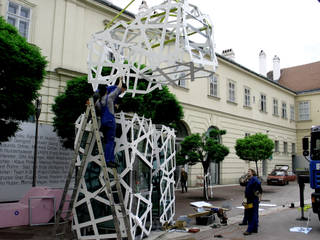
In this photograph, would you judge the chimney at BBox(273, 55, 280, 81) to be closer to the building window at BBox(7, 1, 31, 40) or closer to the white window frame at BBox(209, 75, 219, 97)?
the white window frame at BBox(209, 75, 219, 97)

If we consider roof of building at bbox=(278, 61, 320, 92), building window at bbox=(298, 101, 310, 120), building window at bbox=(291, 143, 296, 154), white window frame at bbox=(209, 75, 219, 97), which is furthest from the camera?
roof of building at bbox=(278, 61, 320, 92)

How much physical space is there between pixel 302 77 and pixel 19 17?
34.9m

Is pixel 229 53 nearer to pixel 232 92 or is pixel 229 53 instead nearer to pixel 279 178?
pixel 232 92

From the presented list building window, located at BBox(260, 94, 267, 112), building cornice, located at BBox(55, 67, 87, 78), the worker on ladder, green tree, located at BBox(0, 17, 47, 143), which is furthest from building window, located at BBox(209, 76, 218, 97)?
the worker on ladder

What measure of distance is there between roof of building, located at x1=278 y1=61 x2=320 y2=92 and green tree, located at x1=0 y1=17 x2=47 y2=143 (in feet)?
A: 114

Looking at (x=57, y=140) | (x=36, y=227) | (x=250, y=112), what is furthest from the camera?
(x=250, y=112)

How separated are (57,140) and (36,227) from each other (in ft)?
18.2

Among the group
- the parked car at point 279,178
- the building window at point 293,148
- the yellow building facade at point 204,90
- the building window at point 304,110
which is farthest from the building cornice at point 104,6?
the building window at point 293,148

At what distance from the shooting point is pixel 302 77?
38938 millimetres

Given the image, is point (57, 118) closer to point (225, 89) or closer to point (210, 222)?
point (210, 222)

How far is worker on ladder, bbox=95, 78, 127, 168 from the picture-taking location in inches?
220

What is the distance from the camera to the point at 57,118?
39.3 ft

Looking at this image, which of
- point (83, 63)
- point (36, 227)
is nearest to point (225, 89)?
point (83, 63)

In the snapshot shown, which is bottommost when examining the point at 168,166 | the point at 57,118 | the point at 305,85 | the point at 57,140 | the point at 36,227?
the point at 36,227
